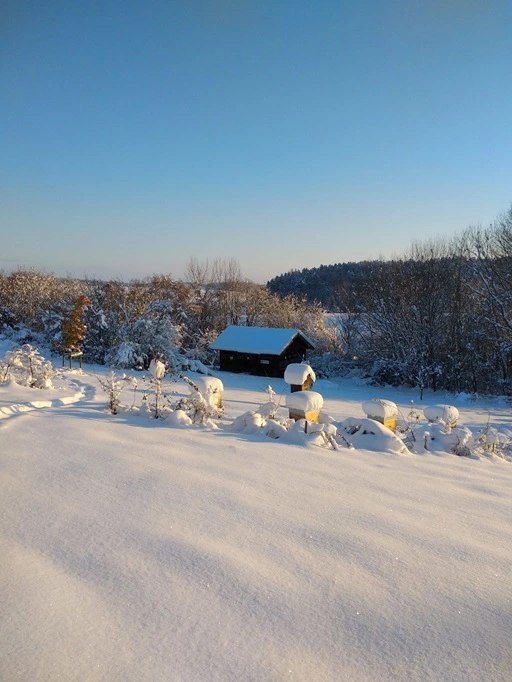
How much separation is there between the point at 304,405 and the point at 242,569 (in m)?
4.73

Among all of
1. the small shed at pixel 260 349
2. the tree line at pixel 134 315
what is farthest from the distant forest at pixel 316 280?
the small shed at pixel 260 349

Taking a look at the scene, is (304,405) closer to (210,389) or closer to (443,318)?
(210,389)

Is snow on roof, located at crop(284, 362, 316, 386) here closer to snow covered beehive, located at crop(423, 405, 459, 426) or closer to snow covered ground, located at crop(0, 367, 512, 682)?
snow covered beehive, located at crop(423, 405, 459, 426)

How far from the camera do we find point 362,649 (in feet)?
7.06

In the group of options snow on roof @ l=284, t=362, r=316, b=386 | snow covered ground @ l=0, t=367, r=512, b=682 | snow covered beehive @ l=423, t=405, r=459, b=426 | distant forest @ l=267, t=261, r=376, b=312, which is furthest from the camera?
distant forest @ l=267, t=261, r=376, b=312

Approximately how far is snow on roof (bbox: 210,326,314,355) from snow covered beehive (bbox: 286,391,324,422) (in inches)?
606

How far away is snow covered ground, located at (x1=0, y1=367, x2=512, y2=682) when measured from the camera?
6.75 ft

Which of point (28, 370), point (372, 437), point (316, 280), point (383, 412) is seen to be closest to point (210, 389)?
point (372, 437)

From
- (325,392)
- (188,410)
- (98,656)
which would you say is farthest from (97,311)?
(98,656)

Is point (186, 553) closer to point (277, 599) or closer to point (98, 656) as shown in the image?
point (277, 599)

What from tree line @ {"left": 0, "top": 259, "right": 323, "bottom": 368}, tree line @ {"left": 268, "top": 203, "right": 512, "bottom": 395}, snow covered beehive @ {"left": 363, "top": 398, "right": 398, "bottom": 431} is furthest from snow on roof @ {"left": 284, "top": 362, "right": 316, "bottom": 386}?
tree line @ {"left": 268, "top": 203, "right": 512, "bottom": 395}

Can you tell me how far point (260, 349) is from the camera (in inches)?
929

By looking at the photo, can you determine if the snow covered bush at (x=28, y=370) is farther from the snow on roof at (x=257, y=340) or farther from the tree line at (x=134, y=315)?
the snow on roof at (x=257, y=340)

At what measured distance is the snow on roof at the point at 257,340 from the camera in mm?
23469
